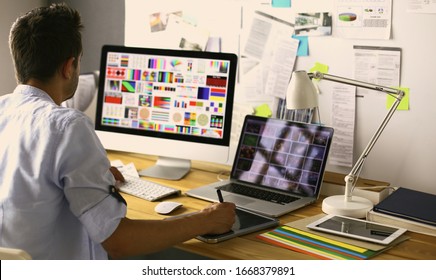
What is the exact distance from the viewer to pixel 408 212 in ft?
6.09

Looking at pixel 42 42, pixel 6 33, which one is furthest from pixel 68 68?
pixel 6 33

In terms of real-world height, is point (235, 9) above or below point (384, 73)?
above

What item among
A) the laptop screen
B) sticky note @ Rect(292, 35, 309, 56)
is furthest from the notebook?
sticky note @ Rect(292, 35, 309, 56)

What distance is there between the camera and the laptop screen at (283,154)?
212 cm

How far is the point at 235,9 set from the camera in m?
2.46

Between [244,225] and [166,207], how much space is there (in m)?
0.28

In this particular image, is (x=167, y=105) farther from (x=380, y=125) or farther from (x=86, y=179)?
(x=86, y=179)

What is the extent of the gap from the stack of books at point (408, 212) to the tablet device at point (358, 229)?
0.11ft

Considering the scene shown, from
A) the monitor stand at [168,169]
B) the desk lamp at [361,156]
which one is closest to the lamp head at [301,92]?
the desk lamp at [361,156]

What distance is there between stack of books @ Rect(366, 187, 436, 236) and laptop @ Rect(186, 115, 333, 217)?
0.84ft
